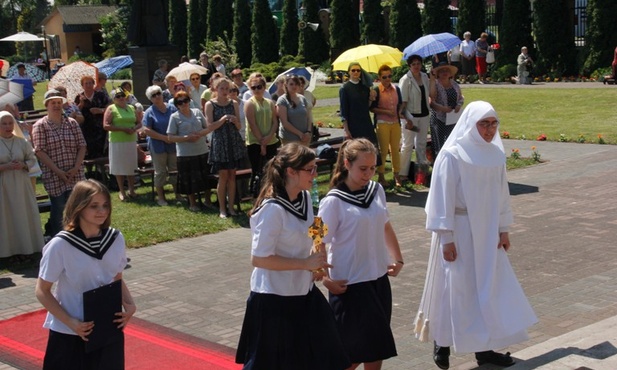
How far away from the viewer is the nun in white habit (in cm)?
669

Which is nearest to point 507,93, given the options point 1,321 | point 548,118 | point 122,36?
point 548,118

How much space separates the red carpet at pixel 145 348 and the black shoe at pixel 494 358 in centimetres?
181

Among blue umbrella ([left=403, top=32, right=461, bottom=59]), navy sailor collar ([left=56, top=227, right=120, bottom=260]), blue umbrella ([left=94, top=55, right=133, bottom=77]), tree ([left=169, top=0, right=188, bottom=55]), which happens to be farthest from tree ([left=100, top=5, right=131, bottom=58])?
navy sailor collar ([left=56, top=227, right=120, bottom=260])

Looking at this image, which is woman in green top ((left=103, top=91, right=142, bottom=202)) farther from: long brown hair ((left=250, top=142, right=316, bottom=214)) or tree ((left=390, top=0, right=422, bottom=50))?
tree ((left=390, top=0, right=422, bottom=50))

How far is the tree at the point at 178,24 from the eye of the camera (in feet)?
186

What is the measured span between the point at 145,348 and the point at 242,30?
141 ft

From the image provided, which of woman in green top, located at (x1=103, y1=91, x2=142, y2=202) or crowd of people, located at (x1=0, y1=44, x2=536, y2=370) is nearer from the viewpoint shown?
crowd of people, located at (x1=0, y1=44, x2=536, y2=370)

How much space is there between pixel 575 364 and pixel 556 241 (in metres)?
4.60

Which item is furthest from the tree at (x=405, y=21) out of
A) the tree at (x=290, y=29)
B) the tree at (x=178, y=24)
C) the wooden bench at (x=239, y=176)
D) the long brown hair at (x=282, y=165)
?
the long brown hair at (x=282, y=165)

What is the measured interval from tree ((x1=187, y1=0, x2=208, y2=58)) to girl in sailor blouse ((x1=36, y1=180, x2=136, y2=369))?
163 ft

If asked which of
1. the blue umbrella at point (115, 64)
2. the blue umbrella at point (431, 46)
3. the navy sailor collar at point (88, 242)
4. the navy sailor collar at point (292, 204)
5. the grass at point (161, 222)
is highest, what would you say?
the blue umbrella at point (431, 46)

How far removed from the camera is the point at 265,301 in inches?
225

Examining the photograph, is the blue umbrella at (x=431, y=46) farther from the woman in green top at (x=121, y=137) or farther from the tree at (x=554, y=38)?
the tree at (x=554, y=38)

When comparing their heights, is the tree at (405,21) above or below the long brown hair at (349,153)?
above
